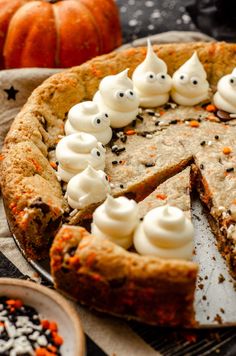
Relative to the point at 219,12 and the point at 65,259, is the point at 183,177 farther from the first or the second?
the point at 219,12

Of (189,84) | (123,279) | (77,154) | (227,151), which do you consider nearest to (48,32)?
(189,84)

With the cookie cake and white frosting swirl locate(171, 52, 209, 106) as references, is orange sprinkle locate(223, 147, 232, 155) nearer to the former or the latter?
the cookie cake

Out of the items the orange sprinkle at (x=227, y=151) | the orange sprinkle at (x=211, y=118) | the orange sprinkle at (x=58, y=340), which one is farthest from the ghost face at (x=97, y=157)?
the orange sprinkle at (x=58, y=340)

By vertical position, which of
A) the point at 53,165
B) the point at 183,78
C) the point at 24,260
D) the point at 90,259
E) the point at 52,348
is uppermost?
the point at 183,78

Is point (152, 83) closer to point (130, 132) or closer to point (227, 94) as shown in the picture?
point (130, 132)

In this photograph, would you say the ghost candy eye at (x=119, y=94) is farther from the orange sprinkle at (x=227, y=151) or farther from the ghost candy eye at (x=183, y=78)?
the orange sprinkle at (x=227, y=151)

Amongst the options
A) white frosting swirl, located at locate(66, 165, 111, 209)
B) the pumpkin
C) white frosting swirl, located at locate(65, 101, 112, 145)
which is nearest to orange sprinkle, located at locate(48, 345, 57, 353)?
white frosting swirl, located at locate(66, 165, 111, 209)

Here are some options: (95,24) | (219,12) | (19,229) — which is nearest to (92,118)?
(19,229)
